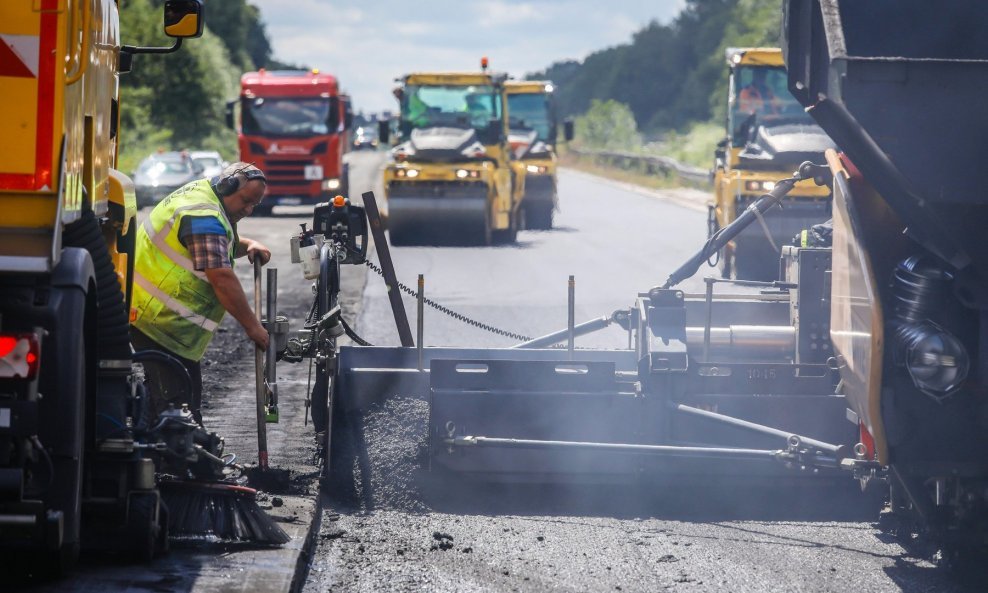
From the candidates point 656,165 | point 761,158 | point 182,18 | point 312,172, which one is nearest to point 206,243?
point 182,18

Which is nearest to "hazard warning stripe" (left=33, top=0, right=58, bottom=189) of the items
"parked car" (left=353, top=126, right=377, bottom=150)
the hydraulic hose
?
the hydraulic hose

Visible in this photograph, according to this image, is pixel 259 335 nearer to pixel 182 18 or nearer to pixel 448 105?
pixel 182 18

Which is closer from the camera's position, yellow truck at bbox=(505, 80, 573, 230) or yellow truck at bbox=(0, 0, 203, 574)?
yellow truck at bbox=(0, 0, 203, 574)

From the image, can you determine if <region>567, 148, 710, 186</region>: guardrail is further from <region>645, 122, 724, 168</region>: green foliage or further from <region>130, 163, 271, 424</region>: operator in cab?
<region>130, 163, 271, 424</region>: operator in cab

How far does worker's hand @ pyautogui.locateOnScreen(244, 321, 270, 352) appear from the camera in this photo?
21.1 feet

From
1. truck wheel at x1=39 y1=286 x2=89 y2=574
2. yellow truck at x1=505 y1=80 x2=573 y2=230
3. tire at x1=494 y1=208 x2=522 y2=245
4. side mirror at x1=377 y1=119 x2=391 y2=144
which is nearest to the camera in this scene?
truck wheel at x1=39 y1=286 x2=89 y2=574

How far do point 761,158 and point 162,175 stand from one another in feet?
66.9

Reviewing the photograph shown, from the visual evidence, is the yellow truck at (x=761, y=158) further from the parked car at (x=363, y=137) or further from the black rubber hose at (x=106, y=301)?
the parked car at (x=363, y=137)

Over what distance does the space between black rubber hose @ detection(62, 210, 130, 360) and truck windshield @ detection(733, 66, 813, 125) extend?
14.4 meters

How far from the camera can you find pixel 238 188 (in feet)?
22.0

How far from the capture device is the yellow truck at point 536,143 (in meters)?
26.6

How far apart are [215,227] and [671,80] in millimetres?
125843

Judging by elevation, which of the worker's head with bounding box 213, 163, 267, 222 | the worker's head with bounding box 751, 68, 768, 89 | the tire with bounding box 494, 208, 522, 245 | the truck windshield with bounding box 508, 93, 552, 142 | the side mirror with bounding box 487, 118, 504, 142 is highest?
the worker's head with bounding box 751, 68, 768, 89

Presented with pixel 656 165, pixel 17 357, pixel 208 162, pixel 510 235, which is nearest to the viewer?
pixel 17 357
